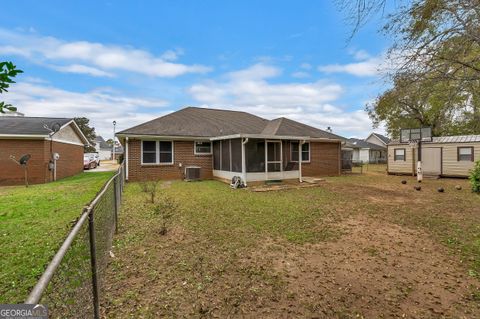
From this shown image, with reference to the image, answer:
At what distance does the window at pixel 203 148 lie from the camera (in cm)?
1567

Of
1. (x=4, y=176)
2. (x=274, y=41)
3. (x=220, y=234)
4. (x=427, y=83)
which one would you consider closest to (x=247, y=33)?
(x=274, y=41)

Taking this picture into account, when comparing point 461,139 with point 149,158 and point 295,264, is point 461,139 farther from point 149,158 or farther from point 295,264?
point 149,158

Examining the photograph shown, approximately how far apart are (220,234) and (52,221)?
4058mm

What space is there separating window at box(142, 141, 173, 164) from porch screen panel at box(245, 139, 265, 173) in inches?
193

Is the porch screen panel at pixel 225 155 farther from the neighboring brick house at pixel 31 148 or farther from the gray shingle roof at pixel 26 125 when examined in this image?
the gray shingle roof at pixel 26 125

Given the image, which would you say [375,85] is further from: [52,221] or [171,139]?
[171,139]

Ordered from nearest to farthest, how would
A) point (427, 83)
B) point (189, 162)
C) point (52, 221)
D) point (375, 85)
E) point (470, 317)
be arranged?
1. point (470, 317)
2. point (427, 83)
3. point (375, 85)
4. point (52, 221)
5. point (189, 162)

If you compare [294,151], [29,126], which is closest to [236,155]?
[294,151]

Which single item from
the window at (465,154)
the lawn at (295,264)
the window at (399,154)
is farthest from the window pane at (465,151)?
the lawn at (295,264)

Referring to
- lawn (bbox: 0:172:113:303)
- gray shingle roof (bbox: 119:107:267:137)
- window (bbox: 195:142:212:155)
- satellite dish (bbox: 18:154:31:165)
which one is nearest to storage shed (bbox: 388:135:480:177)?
gray shingle roof (bbox: 119:107:267:137)

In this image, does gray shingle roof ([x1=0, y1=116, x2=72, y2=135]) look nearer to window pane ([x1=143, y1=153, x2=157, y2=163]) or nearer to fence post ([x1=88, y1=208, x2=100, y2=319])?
window pane ([x1=143, y1=153, x2=157, y2=163])

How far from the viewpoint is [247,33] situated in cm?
1273

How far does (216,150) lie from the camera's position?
50.6 feet

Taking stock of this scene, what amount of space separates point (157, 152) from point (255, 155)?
225 inches
